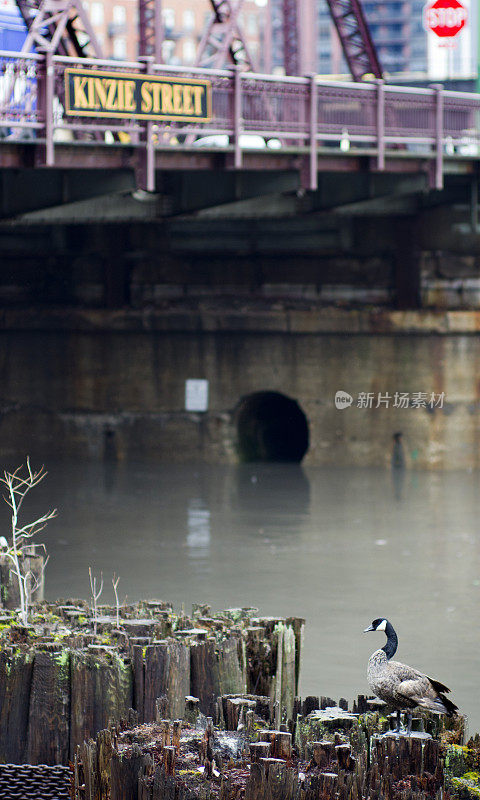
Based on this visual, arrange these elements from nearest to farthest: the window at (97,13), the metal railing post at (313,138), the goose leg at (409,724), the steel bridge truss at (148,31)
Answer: the goose leg at (409,724) < the metal railing post at (313,138) < the steel bridge truss at (148,31) < the window at (97,13)

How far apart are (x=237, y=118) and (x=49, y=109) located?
4.13 metres

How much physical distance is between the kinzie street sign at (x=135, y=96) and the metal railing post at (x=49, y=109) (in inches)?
27.2

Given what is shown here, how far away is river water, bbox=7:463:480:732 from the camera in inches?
601

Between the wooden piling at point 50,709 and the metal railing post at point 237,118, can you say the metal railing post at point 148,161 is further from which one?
the wooden piling at point 50,709

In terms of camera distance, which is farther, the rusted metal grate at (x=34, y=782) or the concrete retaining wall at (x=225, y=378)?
the concrete retaining wall at (x=225, y=378)

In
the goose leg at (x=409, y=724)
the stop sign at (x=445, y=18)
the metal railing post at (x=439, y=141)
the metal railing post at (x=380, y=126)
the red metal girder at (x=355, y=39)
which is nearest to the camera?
the goose leg at (x=409, y=724)

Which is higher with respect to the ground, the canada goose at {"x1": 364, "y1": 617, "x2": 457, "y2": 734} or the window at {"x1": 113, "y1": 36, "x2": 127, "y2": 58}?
the window at {"x1": 113, "y1": 36, "x2": 127, "y2": 58}

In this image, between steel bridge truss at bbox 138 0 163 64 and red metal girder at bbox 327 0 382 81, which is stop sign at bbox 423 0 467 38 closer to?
red metal girder at bbox 327 0 382 81

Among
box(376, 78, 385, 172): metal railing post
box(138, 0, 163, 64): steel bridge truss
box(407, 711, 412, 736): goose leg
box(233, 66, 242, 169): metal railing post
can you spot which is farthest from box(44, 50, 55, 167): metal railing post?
box(407, 711, 412, 736): goose leg

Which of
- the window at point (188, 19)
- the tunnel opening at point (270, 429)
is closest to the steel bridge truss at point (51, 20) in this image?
the tunnel opening at point (270, 429)

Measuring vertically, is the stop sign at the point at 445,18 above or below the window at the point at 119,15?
below

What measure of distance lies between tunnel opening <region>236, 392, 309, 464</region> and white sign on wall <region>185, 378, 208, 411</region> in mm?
798

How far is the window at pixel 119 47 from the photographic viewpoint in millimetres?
145750

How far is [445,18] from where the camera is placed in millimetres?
35750
